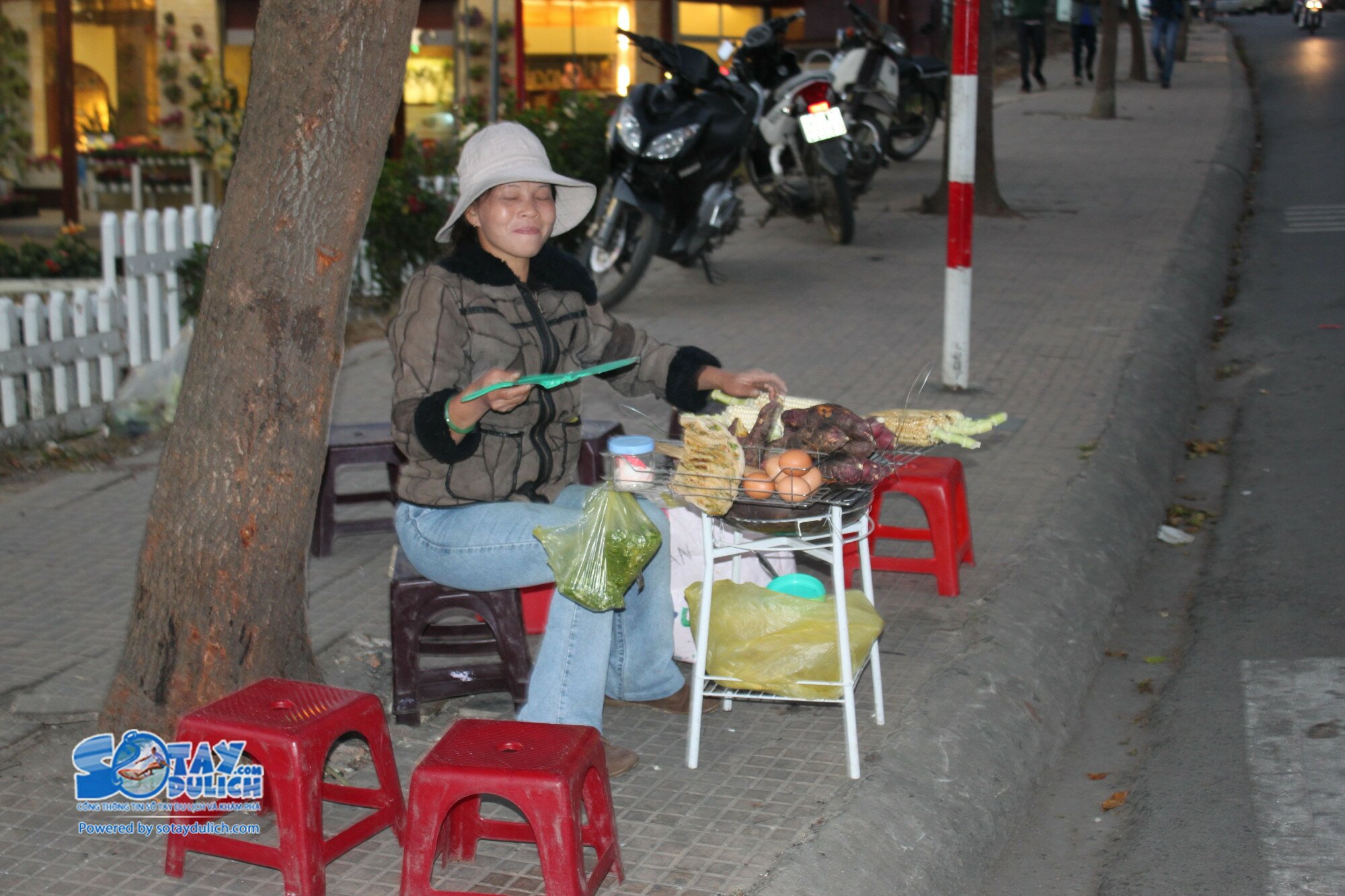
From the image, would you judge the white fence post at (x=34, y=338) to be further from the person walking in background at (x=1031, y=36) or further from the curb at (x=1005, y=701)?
the person walking in background at (x=1031, y=36)

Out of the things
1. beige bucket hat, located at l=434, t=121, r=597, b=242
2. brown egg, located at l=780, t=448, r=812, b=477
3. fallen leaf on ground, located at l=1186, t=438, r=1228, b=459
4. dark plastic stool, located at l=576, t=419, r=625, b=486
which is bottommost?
fallen leaf on ground, located at l=1186, t=438, r=1228, b=459

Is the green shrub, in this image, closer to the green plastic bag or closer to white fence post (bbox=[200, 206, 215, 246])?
white fence post (bbox=[200, 206, 215, 246])

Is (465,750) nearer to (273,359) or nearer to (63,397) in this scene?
(273,359)

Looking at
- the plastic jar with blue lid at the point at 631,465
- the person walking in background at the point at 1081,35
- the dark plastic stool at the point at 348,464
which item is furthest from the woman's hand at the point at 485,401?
the person walking in background at the point at 1081,35

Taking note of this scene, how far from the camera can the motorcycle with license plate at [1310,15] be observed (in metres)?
32.3

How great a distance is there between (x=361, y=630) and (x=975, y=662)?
1.81 meters

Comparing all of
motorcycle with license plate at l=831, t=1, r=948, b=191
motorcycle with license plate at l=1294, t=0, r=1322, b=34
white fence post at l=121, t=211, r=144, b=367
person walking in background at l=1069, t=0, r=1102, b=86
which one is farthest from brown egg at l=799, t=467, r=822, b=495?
motorcycle with license plate at l=1294, t=0, r=1322, b=34

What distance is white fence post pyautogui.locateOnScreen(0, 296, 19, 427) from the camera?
604 centimetres

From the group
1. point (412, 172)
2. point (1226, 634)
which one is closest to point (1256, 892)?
point (1226, 634)

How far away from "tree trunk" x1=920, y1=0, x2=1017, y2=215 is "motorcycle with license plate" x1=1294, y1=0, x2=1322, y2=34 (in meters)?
24.9

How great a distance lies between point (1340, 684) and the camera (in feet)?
13.3

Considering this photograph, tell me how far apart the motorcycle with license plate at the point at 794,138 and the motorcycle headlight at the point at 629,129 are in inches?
56.4

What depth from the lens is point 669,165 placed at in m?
8.06

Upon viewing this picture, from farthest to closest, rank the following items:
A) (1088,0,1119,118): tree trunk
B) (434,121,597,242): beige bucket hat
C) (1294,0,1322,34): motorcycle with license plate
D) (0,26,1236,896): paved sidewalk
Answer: (1294,0,1322,34): motorcycle with license plate → (1088,0,1119,118): tree trunk → (434,121,597,242): beige bucket hat → (0,26,1236,896): paved sidewalk
